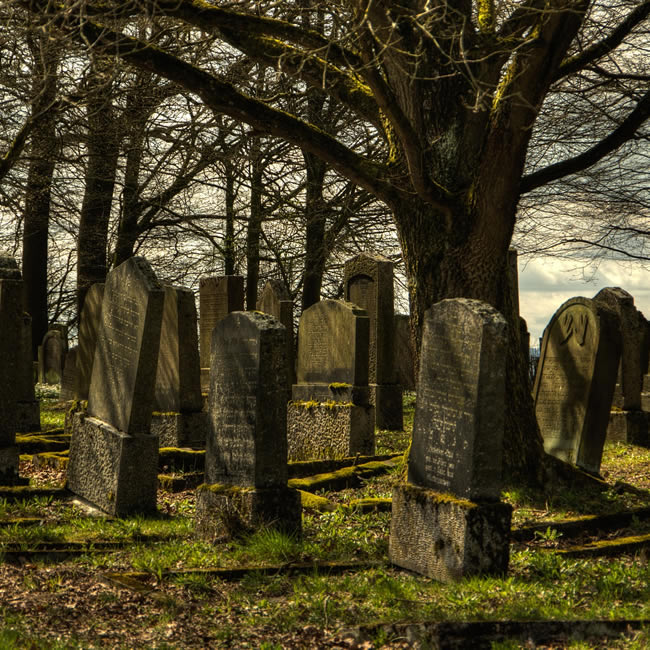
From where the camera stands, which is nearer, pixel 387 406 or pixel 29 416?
pixel 29 416

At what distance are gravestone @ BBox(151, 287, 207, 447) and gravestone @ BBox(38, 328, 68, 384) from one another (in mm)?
12550

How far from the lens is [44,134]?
14.3 metres

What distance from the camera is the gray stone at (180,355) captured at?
1147cm

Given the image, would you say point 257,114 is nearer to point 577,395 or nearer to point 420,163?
point 420,163

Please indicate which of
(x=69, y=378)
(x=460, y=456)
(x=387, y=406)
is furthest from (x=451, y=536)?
(x=69, y=378)

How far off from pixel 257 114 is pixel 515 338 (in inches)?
130

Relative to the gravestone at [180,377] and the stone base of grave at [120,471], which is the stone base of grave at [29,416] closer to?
the gravestone at [180,377]

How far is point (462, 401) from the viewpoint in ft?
19.7

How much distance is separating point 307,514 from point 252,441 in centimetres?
154

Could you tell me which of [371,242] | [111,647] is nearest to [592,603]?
[111,647]

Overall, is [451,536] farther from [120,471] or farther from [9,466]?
[9,466]

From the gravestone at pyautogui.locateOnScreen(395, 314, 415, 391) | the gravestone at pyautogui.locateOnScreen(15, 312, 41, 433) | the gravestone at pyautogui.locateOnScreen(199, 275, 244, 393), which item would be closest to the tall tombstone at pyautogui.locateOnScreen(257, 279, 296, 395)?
the gravestone at pyautogui.locateOnScreen(199, 275, 244, 393)

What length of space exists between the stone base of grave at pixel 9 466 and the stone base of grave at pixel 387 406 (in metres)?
6.81

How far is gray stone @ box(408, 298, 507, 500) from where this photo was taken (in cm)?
587
